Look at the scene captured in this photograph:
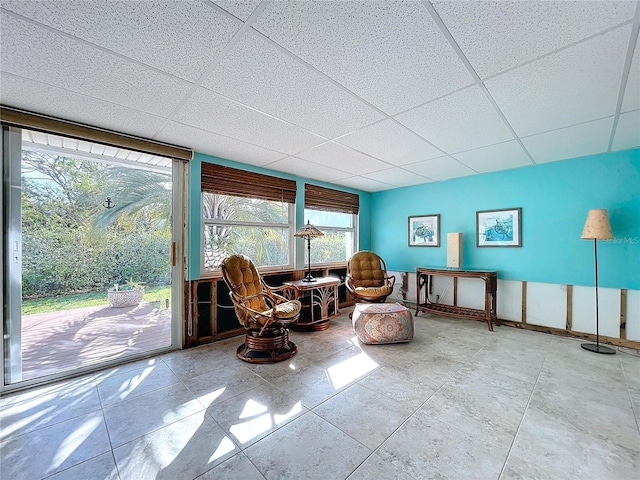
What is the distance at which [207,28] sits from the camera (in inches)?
55.0

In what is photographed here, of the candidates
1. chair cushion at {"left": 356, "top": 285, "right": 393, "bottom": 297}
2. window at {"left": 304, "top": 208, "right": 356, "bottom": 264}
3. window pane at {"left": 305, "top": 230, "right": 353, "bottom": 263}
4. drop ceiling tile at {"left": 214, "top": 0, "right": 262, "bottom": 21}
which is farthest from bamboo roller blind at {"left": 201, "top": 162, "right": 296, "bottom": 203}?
drop ceiling tile at {"left": 214, "top": 0, "right": 262, "bottom": 21}

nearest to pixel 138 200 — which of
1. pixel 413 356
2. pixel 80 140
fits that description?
pixel 80 140

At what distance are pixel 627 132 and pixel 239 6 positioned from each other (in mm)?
3806

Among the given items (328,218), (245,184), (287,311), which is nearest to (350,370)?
(287,311)

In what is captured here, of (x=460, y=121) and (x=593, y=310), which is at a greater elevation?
(x=460, y=121)

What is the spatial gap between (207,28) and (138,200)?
2322mm

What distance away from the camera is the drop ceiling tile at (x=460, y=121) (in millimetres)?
2133

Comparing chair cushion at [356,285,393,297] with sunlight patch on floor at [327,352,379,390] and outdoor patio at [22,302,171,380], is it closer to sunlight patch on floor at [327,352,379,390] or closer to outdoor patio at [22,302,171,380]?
sunlight patch on floor at [327,352,379,390]

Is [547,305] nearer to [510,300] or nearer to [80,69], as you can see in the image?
[510,300]

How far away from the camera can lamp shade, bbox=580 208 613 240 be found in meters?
3.09

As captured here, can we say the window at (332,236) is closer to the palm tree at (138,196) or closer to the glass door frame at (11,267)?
the palm tree at (138,196)

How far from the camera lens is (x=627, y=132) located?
2727mm

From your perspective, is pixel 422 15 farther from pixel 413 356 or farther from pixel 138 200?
pixel 138 200

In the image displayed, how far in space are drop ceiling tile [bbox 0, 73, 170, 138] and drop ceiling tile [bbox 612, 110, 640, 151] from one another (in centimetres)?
420
